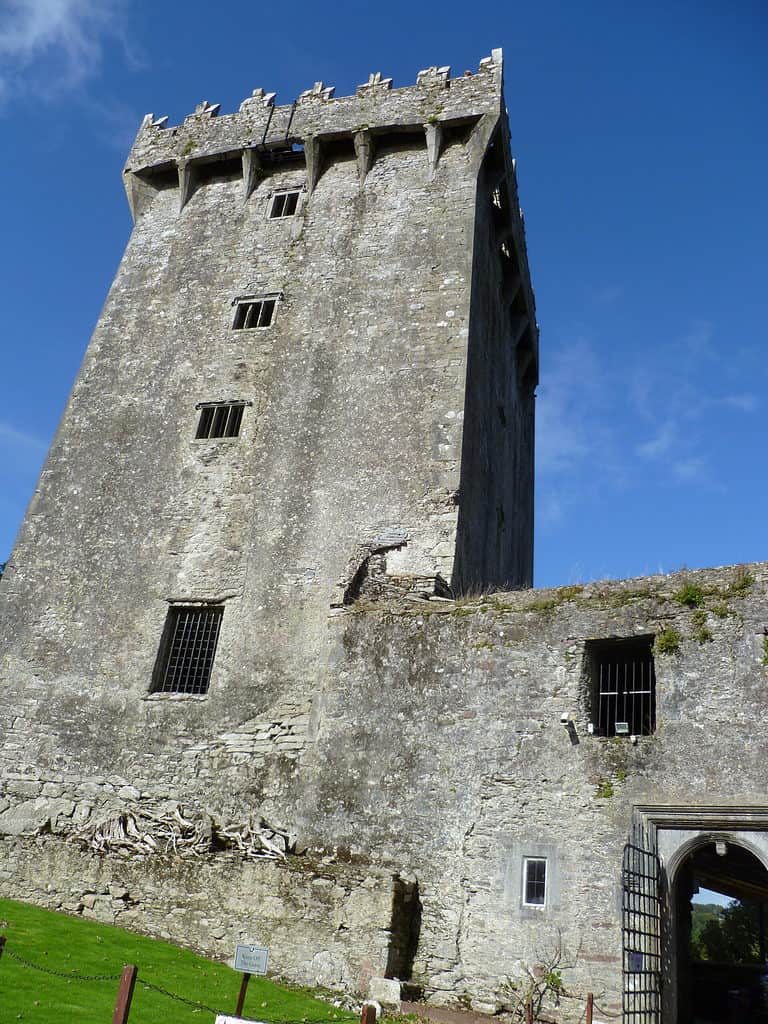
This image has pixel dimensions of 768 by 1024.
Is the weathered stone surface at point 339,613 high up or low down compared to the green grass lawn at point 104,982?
up

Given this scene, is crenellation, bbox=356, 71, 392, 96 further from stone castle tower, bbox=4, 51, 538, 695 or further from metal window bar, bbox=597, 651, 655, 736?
metal window bar, bbox=597, 651, 655, 736

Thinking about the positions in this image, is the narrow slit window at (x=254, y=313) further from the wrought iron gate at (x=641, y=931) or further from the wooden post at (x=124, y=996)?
the wooden post at (x=124, y=996)

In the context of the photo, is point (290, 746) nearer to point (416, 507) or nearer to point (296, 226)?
point (416, 507)

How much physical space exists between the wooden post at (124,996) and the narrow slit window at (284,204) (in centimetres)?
1974

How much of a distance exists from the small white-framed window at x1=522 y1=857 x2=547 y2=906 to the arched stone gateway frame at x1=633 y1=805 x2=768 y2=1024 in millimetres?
1490

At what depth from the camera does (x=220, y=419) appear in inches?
779

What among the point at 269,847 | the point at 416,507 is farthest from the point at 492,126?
the point at 269,847

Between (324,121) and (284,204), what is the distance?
8.15ft

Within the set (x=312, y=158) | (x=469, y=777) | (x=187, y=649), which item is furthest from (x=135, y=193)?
(x=469, y=777)

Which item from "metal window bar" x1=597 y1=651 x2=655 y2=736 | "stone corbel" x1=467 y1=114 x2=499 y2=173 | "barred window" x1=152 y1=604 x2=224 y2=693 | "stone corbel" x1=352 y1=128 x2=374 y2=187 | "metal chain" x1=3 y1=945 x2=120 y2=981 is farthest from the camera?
"stone corbel" x1=352 y1=128 x2=374 y2=187

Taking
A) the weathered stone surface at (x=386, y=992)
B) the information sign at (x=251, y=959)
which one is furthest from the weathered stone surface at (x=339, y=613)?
the information sign at (x=251, y=959)

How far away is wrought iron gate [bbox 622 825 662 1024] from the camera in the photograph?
10453 millimetres

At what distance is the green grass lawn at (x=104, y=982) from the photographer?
8.90 m

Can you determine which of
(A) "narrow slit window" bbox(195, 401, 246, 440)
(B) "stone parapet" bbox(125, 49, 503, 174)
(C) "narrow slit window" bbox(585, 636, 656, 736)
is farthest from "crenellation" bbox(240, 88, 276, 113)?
(C) "narrow slit window" bbox(585, 636, 656, 736)
